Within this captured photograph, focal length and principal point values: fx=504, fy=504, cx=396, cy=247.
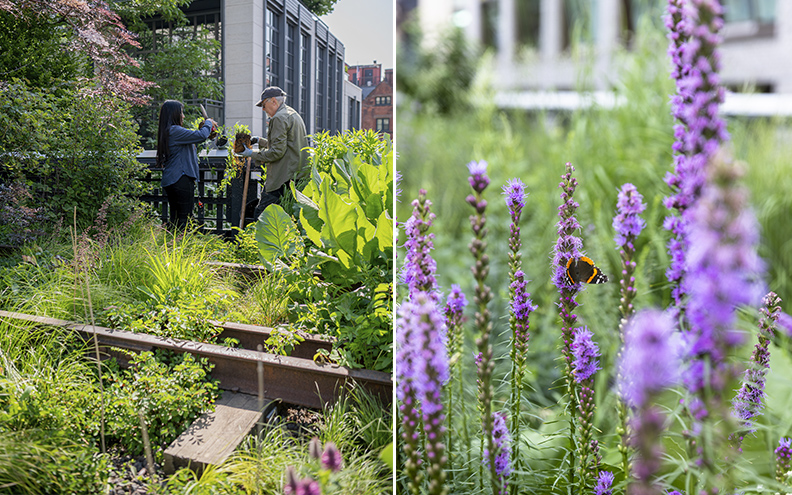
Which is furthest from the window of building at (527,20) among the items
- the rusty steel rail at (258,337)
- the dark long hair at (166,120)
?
the rusty steel rail at (258,337)

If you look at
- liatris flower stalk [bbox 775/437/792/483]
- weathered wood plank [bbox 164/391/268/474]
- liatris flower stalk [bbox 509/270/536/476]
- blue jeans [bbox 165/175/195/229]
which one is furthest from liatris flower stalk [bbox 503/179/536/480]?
blue jeans [bbox 165/175/195/229]

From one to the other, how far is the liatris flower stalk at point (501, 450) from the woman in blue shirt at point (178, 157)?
1.52 m

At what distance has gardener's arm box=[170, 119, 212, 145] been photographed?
1888 mm

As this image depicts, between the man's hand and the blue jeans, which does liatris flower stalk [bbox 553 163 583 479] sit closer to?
the man's hand

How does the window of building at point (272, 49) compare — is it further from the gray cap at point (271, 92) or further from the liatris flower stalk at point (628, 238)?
the liatris flower stalk at point (628, 238)

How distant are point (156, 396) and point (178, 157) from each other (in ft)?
3.00

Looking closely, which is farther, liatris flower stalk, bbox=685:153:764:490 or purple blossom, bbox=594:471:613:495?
purple blossom, bbox=594:471:613:495

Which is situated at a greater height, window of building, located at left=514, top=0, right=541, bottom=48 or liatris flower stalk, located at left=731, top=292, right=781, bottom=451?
window of building, located at left=514, top=0, right=541, bottom=48

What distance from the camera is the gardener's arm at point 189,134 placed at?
189 cm

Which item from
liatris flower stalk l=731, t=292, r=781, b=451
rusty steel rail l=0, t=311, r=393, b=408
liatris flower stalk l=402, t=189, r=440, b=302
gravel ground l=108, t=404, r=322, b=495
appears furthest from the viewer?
rusty steel rail l=0, t=311, r=393, b=408

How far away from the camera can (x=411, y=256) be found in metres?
0.92

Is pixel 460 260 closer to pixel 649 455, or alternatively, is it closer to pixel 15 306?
pixel 15 306

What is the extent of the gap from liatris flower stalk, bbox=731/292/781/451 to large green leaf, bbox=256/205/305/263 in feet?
5.46

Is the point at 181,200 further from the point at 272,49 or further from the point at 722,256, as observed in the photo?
the point at 722,256
